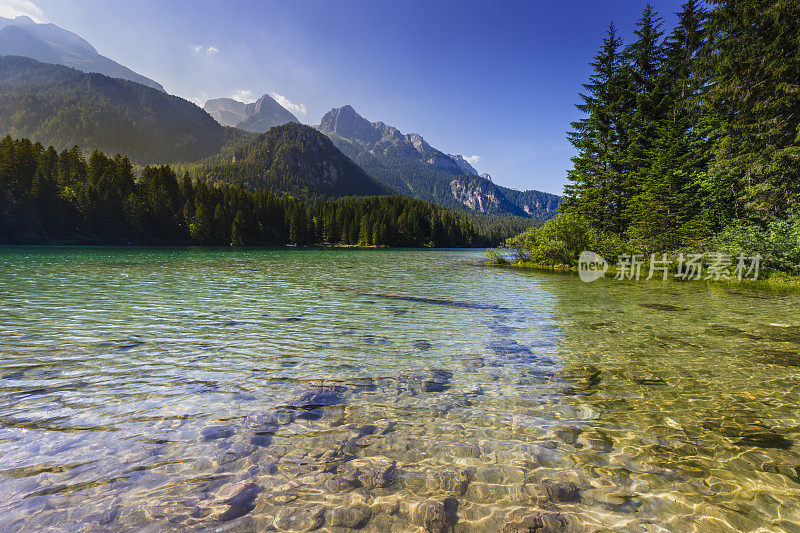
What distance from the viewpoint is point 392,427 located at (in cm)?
539

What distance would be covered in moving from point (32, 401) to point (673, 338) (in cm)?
1652

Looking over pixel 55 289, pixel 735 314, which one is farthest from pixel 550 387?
pixel 55 289

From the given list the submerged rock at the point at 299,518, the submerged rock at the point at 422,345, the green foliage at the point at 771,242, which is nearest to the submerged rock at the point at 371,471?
the submerged rock at the point at 299,518

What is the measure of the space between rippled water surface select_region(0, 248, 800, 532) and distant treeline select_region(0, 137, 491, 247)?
334ft

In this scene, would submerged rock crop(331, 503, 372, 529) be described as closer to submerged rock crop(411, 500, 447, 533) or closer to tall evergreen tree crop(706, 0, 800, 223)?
submerged rock crop(411, 500, 447, 533)

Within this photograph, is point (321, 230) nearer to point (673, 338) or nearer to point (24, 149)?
point (24, 149)

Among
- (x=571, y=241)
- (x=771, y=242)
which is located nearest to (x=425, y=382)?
(x=771, y=242)

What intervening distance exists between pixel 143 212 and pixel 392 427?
381ft

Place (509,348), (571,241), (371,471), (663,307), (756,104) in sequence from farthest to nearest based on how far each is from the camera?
(571,241) < (756,104) < (663,307) < (509,348) < (371,471)

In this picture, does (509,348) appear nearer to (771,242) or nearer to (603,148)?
(771,242)

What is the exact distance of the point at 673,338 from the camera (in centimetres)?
1126

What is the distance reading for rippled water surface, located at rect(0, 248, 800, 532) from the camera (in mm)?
3611

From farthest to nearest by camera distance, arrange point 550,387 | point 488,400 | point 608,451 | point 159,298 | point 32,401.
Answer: point 159,298, point 550,387, point 488,400, point 32,401, point 608,451

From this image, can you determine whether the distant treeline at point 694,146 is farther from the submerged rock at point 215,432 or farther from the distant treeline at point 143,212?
the distant treeline at point 143,212
